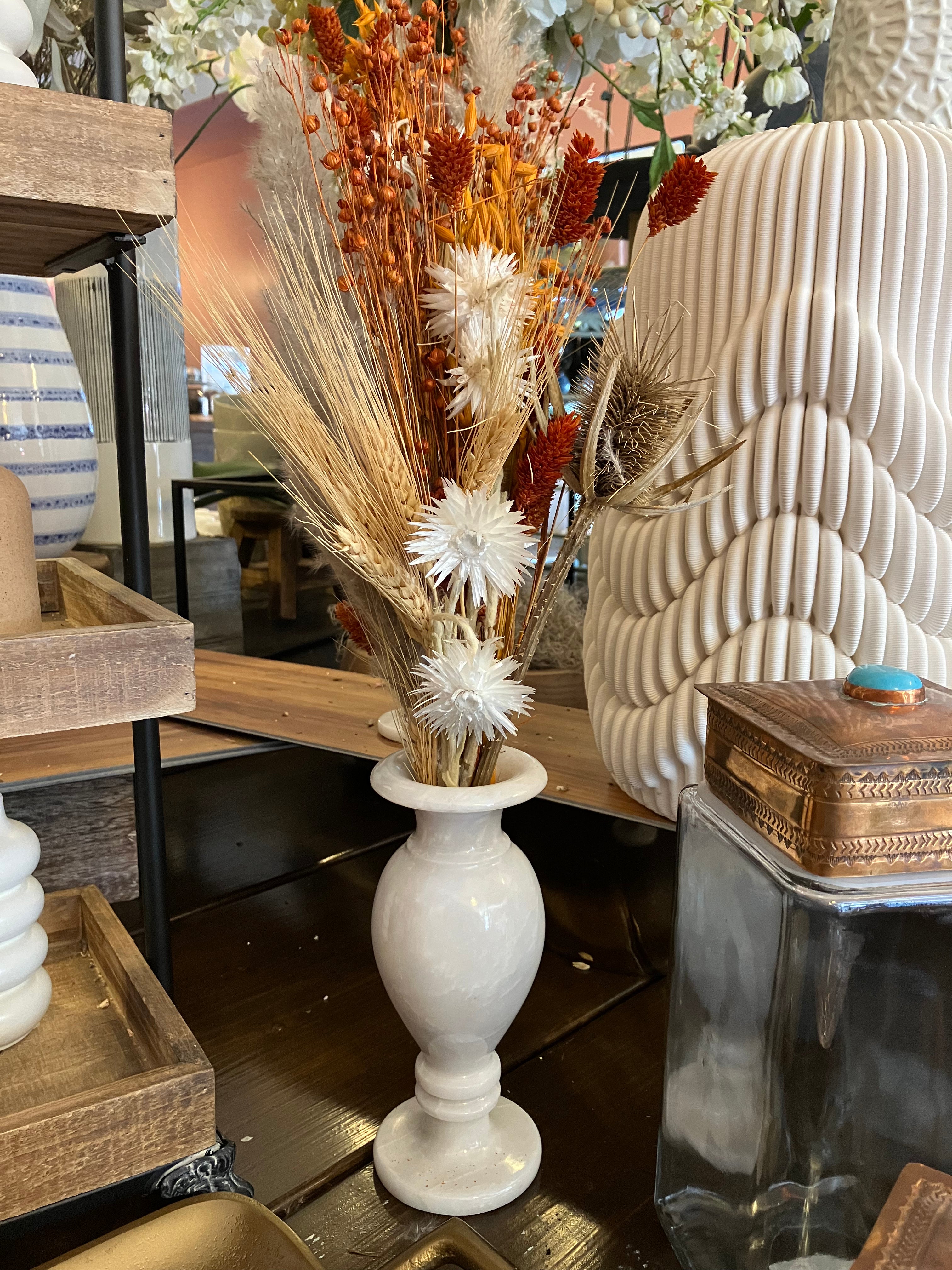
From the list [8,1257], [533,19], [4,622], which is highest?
[533,19]

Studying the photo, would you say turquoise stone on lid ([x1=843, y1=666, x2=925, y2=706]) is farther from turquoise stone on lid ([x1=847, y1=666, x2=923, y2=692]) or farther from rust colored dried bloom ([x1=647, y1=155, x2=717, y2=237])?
rust colored dried bloom ([x1=647, y1=155, x2=717, y2=237])

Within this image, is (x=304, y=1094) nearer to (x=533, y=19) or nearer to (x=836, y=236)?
(x=836, y=236)

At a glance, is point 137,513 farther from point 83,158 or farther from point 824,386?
point 824,386

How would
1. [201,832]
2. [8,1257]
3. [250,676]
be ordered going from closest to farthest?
[8,1257] → [201,832] → [250,676]

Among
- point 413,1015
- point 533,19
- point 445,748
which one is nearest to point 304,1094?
point 413,1015

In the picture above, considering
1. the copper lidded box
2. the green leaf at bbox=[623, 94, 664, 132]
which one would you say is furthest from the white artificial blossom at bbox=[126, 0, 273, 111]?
the copper lidded box

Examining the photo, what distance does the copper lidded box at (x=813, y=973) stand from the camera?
32 centimetres

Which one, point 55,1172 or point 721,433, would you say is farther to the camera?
point 721,433

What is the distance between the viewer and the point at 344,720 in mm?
784

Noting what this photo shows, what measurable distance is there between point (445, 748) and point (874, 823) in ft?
0.61

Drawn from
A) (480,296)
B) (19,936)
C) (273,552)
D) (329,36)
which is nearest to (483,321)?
(480,296)

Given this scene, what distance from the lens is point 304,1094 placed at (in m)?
0.51

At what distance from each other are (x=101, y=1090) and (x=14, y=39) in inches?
17.3

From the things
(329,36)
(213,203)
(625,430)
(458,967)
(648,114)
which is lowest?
(458,967)
